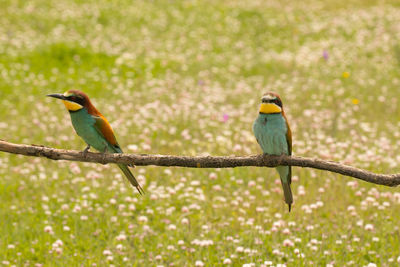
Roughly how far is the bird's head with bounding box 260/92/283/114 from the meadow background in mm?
1537

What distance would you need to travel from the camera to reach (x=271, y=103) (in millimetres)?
5367

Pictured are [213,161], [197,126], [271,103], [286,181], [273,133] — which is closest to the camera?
[213,161]

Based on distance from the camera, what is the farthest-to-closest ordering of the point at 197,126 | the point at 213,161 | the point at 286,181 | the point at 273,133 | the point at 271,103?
the point at 197,126 < the point at 286,181 < the point at 273,133 < the point at 271,103 < the point at 213,161

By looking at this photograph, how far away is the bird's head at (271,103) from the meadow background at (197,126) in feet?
5.04

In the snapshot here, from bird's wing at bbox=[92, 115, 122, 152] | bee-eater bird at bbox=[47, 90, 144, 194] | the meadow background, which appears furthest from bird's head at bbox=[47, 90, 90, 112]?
the meadow background

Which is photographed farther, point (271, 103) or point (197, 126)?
point (197, 126)

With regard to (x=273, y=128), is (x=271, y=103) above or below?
above

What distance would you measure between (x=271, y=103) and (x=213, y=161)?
1025mm

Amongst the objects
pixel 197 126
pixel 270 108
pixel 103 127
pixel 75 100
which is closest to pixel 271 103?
pixel 270 108

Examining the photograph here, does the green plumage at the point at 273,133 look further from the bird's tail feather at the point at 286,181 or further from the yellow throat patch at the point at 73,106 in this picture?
the yellow throat patch at the point at 73,106

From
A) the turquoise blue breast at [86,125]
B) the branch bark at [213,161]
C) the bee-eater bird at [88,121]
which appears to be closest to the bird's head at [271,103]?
the branch bark at [213,161]

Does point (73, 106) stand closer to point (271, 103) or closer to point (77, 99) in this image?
point (77, 99)

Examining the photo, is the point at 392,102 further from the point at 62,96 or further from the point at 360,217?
the point at 62,96

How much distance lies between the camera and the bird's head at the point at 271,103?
5355 mm
